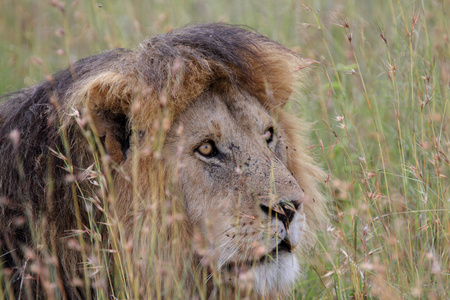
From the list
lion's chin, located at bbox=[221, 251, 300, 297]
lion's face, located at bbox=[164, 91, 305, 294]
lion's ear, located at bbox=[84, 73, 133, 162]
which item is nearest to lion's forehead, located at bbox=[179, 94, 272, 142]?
lion's face, located at bbox=[164, 91, 305, 294]

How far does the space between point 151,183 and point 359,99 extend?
132 inches

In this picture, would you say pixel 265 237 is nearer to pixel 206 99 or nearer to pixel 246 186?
pixel 246 186

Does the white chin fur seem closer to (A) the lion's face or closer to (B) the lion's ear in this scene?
(A) the lion's face

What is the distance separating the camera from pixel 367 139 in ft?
17.3

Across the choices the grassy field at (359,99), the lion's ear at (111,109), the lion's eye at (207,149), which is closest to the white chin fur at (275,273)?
the grassy field at (359,99)

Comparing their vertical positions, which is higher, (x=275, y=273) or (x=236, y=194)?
(x=236, y=194)

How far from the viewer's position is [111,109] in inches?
Result: 120

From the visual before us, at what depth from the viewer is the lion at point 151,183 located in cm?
296

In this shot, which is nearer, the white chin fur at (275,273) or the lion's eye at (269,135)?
the white chin fur at (275,273)

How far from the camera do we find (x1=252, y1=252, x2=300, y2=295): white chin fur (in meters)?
3.00

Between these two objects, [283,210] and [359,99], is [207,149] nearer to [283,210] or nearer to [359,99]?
[283,210]

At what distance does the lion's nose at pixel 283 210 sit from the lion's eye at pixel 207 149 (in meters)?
0.43

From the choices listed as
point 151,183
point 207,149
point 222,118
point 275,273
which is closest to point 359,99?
point 222,118

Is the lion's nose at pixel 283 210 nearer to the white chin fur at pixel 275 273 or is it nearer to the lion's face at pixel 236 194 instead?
the lion's face at pixel 236 194
